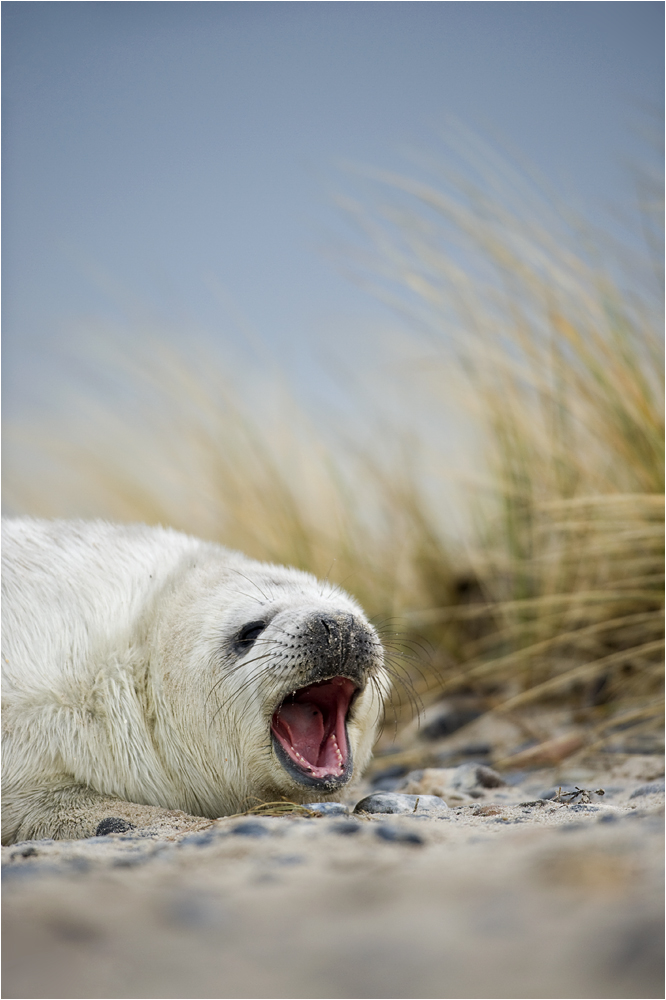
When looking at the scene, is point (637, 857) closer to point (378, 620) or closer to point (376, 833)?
point (376, 833)

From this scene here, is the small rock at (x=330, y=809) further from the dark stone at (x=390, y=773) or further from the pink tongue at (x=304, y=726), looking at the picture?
the dark stone at (x=390, y=773)

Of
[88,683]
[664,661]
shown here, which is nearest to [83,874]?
[88,683]

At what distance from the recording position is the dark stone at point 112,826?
2.57 metres

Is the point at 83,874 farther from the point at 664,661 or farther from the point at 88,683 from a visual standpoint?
the point at 664,661

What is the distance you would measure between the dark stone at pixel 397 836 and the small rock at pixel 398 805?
1.86 ft

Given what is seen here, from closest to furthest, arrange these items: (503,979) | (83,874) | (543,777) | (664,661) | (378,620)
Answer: (503,979), (83,874), (543,777), (664,661), (378,620)

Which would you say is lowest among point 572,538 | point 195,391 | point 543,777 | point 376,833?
point 543,777

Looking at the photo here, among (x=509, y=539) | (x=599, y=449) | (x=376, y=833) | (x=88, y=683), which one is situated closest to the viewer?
(x=376, y=833)

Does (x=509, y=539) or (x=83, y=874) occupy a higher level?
(x=509, y=539)

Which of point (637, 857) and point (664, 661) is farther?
point (664, 661)

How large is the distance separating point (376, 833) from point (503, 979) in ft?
2.32

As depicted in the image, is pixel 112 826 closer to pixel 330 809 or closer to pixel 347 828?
pixel 330 809

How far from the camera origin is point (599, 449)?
15.3 feet

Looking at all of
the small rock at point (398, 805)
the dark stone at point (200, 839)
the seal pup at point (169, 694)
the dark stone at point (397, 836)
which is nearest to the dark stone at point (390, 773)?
the seal pup at point (169, 694)
